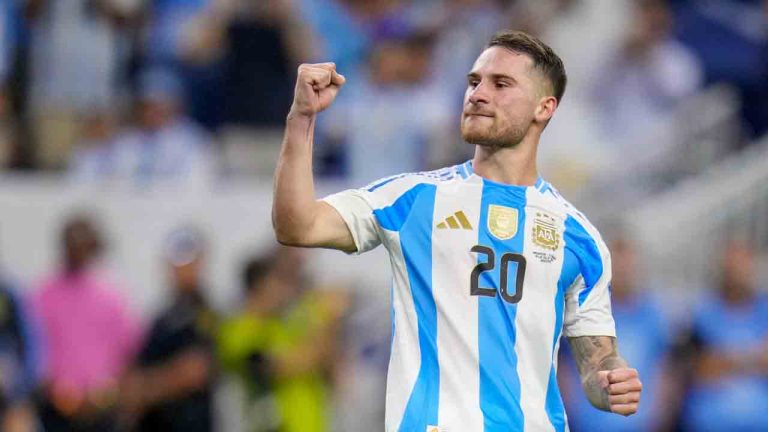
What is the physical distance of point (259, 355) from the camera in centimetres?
930

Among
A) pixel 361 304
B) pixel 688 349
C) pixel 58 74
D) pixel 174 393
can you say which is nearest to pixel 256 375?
pixel 174 393

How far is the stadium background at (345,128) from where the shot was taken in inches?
447

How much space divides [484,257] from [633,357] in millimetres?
4395

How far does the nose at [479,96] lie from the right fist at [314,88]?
582 millimetres

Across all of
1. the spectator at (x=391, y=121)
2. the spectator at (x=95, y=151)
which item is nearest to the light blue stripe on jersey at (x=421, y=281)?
the spectator at (x=391, y=121)

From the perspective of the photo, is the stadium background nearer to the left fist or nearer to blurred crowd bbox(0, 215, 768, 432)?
blurred crowd bbox(0, 215, 768, 432)

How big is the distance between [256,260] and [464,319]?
15.0ft

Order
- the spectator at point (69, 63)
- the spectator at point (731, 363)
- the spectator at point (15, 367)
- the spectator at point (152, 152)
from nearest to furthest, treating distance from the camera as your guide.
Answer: the spectator at point (15, 367), the spectator at point (731, 363), the spectator at point (152, 152), the spectator at point (69, 63)

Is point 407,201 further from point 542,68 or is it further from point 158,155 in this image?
point 158,155

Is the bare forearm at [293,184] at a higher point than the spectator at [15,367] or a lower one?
higher

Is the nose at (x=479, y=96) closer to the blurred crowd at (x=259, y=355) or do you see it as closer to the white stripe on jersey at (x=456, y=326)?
the white stripe on jersey at (x=456, y=326)

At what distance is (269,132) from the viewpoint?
12.3 metres

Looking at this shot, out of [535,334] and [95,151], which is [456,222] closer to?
[535,334]

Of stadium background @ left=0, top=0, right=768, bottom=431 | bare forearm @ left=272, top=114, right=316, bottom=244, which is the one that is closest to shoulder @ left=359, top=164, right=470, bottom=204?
bare forearm @ left=272, top=114, right=316, bottom=244
